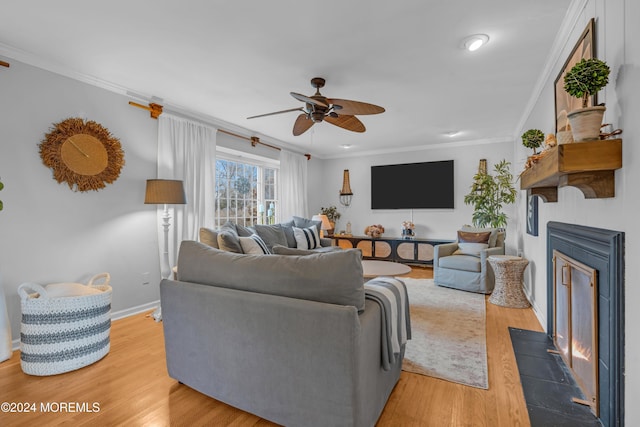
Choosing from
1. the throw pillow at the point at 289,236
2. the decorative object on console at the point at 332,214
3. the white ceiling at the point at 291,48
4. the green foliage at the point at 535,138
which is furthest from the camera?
the decorative object on console at the point at 332,214

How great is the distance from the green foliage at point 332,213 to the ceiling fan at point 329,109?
12.1 ft

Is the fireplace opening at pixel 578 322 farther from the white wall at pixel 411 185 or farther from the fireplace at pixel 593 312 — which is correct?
the white wall at pixel 411 185

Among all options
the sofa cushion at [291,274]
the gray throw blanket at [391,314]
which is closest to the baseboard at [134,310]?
the sofa cushion at [291,274]

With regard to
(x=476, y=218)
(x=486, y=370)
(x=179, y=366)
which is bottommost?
(x=486, y=370)

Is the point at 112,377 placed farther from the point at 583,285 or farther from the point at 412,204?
the point at 412,204

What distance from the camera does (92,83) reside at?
3066 mm

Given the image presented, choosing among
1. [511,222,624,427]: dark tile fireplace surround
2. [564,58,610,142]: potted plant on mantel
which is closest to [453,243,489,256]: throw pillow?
[511,222,624,427]: dark tile fireplace surround

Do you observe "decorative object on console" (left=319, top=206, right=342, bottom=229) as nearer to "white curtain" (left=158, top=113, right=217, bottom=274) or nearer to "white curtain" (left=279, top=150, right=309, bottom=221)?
"white curtain" (left=279, top=150, right=309, bottom=221)

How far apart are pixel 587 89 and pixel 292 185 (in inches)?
196

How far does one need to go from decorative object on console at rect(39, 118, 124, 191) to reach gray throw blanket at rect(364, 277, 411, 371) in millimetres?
2798

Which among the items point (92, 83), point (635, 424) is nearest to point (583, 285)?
point (635, 424)

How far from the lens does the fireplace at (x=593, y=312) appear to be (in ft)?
4.80

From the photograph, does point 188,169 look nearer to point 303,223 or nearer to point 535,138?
point 303,223

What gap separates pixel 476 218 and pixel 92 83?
5.28m
